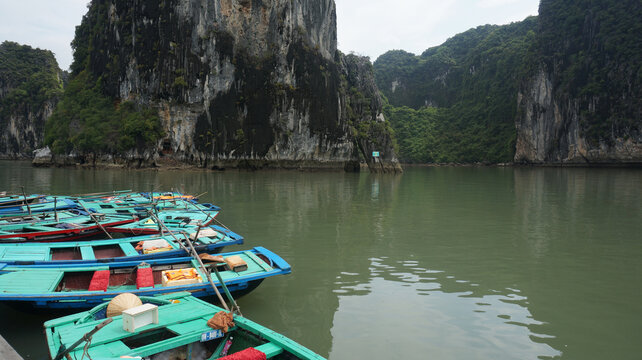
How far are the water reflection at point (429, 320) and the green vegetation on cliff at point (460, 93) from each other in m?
73.6

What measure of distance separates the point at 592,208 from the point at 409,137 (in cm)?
8147

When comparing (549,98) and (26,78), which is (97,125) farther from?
(549,98)

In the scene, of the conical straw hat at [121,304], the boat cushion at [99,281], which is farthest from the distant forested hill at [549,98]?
the conical straw hat at [121,304]

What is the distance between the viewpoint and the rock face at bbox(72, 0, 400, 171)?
135ft

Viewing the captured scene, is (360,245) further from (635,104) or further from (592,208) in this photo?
(635,104)

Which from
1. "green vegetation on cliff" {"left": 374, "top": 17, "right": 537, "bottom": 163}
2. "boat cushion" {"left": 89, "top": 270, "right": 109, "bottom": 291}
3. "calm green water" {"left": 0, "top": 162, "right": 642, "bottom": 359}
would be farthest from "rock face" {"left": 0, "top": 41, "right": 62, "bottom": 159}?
"boat cushion" {"left": 89, "top": 270, "right": 109, "bottom": 291}

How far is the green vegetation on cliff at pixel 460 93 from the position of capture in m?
82.6

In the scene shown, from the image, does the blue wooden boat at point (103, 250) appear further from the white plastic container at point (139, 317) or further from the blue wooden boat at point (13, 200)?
the blue wooden boat at point (13, 200)

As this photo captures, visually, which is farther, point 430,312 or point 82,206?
point 82,206

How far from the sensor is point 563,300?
19.7ft

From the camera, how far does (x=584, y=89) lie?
2168 inches

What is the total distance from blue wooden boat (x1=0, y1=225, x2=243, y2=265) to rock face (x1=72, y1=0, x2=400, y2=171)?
35713 millimetres

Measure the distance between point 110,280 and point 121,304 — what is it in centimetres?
189

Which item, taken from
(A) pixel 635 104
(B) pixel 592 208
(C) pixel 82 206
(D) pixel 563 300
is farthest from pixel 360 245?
(A) pixel 635 104
